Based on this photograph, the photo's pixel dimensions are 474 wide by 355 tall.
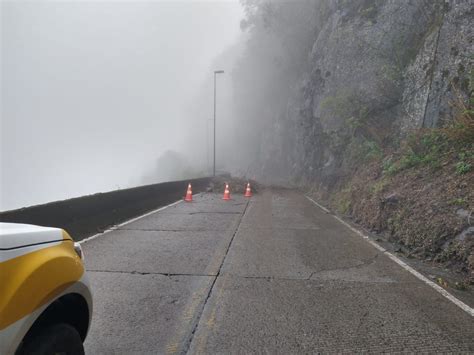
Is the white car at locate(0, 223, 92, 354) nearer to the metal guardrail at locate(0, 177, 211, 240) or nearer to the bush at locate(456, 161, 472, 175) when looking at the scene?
the metal guardrail at locate(0, 177, 211, 240)

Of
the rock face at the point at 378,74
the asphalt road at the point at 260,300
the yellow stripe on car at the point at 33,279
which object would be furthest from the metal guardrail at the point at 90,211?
the rock face at the point at 378,74

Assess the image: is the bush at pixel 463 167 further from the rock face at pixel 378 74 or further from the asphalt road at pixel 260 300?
the rock face at pixel 378 74

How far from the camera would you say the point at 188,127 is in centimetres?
13175

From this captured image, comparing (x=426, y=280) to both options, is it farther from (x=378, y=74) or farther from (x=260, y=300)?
(x=378, y=74)

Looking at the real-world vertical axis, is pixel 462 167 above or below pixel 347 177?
above

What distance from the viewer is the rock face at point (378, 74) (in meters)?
14.1

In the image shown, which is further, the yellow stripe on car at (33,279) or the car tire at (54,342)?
the car tire at (54,342)

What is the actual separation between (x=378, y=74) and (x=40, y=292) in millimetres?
20617

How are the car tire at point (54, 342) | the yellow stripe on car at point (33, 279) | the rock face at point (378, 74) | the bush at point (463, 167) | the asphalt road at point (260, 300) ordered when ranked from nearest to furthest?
the yellow stripe on car at point (33, 279) → the car tire at point (54, 342) → the asphalt road at point (260, 300) → the bush at point (463, 167) → the rock face at point (378, 74)

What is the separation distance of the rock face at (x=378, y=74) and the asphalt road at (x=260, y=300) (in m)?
7.81

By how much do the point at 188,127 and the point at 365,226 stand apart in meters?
123

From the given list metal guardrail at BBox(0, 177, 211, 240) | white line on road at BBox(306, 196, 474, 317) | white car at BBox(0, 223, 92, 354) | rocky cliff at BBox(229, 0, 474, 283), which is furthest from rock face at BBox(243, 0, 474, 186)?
white car at BBox(0, 223, 92, 354)

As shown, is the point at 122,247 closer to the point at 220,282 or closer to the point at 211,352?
the point at 220,282

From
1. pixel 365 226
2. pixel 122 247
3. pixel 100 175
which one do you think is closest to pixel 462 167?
pixel 365 226
